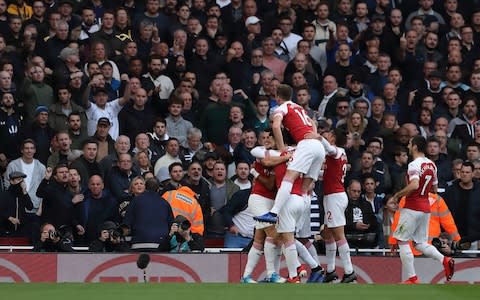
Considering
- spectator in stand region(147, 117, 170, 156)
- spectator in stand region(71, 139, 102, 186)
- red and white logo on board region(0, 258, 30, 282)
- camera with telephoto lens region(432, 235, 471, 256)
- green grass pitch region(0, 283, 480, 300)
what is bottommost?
green grass pitch region(0, 283, 480, 300)

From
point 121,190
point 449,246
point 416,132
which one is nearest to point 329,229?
point 449,246

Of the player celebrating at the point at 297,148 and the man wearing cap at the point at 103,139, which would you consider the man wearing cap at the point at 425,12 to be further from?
the player celebrating at the point at 297,148

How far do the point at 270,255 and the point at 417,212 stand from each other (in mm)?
2080

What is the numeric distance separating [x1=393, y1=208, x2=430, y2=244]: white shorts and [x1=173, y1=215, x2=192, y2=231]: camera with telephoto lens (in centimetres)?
291

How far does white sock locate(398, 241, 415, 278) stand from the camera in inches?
690

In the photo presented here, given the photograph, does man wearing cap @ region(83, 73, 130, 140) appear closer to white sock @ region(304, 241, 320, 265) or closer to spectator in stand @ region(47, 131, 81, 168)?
spectator in stand @ region(47, 131, 81, 168)

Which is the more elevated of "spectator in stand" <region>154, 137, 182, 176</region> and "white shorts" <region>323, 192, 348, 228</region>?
"spectator in stand" <region>154, 137, 182, 176</region>

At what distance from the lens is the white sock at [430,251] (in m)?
17.7

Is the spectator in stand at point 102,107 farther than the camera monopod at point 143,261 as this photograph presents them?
Yes

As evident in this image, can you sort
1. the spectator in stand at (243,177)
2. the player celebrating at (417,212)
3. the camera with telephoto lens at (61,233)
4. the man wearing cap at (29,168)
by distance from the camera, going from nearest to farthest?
the player celebrating at (417,212) → the camera with telephoto lens at (61,233) → the man wearing cap at (29,168) → the spectator in stand at (243,177)

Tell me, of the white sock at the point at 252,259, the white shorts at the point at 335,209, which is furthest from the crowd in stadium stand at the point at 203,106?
the white shorts at the point at 335,209

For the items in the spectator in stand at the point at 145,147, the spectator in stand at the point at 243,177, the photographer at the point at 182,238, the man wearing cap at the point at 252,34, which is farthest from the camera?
the man wearing cap at the point at 252,34

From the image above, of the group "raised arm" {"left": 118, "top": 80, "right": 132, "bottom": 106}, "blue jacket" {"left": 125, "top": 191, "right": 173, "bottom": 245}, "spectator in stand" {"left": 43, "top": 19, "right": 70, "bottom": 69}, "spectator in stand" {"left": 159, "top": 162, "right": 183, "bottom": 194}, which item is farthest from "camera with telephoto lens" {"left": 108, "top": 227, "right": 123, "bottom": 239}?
"spectator in stand" {"left": 43, "top": 19, "right": 70, "bottom": 69}

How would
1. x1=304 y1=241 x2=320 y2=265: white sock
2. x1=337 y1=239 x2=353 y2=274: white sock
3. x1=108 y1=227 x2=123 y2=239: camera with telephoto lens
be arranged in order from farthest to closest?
x1=108 y1=227 x2=123 y2=239: camera with telephoto lens, x1=304 y1=241 x2=320 y2=265: white sock, x1=337 y1=239 x2=353 y2=274: white sock
